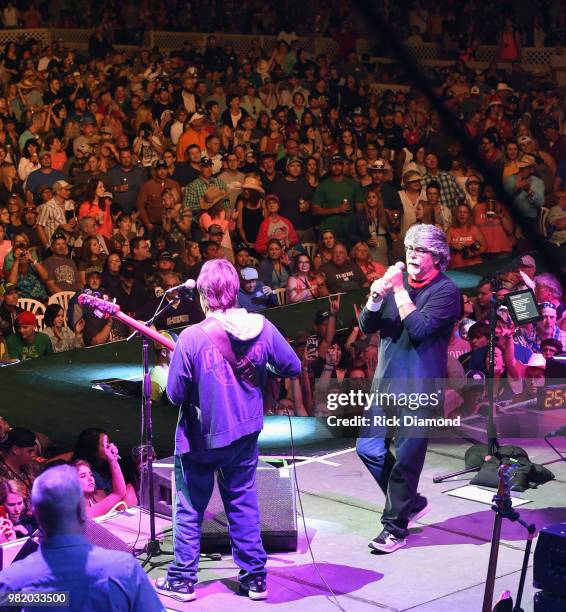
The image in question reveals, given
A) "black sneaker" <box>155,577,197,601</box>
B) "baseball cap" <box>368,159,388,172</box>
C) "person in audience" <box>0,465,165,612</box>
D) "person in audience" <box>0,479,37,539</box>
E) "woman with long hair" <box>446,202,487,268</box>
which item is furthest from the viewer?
"baseball cap" <box>368,159,388,172</box>

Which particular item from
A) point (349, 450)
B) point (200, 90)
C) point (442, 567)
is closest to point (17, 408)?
point (349, 450)

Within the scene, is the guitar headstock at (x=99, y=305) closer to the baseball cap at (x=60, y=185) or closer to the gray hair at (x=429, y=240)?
the gray hair at (x=429, y=240)

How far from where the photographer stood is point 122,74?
14.5 m

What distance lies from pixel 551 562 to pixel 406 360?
1411 mm

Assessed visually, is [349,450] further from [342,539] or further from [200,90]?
[200,90]

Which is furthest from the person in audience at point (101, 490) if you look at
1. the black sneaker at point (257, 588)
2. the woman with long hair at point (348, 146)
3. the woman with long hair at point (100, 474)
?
the woman with long hair at point (348, 146)

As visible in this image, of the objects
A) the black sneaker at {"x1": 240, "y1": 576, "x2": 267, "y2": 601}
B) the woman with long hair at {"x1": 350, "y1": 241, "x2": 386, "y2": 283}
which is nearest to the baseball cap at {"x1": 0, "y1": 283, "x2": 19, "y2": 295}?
the woman with long hair at {"x1": 350, "y1": 241, "x2": 386, "y2": 283}

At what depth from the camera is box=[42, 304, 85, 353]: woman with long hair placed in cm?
930

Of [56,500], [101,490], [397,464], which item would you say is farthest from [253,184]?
[56,500]

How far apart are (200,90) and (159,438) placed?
27.1ft

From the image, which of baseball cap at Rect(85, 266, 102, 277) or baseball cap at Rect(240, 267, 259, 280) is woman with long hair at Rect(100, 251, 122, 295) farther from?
baseball cap at Rect(240, 267, 259, 280)

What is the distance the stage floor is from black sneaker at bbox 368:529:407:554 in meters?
0.03

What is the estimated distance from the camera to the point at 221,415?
4.57 metres

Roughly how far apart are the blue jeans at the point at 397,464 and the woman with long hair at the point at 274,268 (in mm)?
5281
